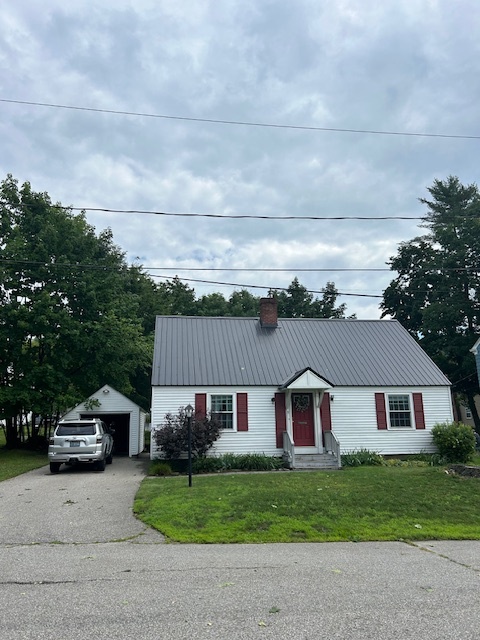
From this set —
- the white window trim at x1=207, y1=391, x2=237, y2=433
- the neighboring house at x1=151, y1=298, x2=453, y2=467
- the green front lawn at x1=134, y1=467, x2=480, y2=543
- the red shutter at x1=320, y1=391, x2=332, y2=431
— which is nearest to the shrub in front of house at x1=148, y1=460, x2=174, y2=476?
the green front lawn at x1=134, y1=467, x2=480, y2=543

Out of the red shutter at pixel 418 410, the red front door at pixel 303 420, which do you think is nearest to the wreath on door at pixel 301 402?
the red front door at pixel 303 420

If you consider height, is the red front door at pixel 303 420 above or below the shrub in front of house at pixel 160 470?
above

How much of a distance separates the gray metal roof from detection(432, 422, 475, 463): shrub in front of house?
7.68 ft

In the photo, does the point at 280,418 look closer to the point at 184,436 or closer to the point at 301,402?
the point at 301,402

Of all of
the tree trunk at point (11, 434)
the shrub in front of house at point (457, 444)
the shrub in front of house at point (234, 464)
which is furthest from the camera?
the tree trunk at point (11, 434)

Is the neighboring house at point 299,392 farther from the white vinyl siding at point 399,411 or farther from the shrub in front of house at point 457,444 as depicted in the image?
the shrub in front of house at point 457,444

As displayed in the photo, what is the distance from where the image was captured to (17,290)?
995 inches

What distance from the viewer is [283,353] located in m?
21.2

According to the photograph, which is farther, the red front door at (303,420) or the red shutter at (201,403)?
the red front door at (303,420)

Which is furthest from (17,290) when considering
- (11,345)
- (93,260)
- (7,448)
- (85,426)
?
(85,426)

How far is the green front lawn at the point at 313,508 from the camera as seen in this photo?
27.5 feet

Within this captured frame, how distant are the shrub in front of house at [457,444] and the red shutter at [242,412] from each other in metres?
7.63

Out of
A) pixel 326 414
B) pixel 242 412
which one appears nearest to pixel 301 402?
pixel 326 414

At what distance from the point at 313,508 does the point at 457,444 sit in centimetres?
1059
